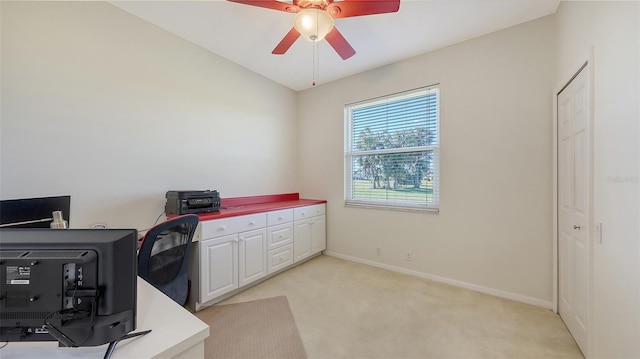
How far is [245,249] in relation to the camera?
2699mm

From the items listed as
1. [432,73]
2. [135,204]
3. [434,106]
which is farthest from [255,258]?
[432,73]

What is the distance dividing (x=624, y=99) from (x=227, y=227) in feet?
9.78

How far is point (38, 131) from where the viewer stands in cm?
183

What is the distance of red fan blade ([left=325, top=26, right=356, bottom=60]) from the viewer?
1.99 metres

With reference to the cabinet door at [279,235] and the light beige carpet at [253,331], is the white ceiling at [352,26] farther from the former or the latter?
the light beige carpet at [253,331]

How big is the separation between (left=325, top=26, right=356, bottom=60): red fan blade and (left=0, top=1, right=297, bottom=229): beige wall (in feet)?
5.37

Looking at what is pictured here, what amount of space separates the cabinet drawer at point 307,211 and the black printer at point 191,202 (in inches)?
42.9

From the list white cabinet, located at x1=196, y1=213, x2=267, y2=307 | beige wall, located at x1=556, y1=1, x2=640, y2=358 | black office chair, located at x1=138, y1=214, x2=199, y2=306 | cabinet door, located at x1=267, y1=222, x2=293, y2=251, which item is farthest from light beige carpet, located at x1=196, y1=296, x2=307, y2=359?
beige wall, located at x1=556, y1=1, x2=640, y2=358

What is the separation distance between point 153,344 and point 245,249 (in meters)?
1.97

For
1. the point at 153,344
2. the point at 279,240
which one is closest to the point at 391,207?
the point at 279,240

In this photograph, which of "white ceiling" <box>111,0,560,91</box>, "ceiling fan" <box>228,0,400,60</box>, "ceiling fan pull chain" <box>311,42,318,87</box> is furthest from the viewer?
"ceiling fan pull chain" <box>311,42,318,87</box>

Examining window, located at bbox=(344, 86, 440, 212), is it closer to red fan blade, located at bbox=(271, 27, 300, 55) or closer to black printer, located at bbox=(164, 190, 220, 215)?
red fan blade, located at bbox=(271, 27, 300, 55)

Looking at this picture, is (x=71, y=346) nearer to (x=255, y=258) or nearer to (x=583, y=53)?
(x=255, y=258)

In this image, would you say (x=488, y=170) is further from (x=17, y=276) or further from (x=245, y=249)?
(x=17, y=276)
